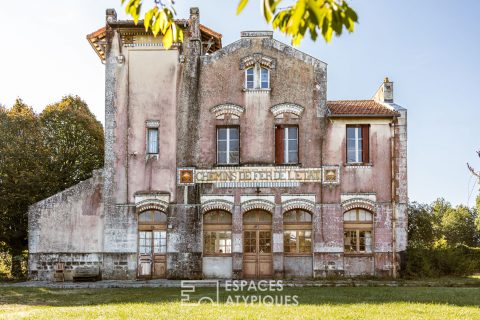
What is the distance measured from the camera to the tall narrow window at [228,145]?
22766mm

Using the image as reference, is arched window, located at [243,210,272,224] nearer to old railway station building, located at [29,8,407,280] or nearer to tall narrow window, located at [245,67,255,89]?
old railway station building, located at [29,8,407,280]

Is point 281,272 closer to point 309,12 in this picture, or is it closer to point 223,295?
point 223,295

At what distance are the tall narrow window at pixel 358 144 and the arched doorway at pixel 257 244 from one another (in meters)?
3.81

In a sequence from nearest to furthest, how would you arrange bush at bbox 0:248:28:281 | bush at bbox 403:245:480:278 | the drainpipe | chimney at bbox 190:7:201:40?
bush at bbox 403:245:480:278
the drainpipe
chimney at bbox 190:7:201:40
bush at bbox 0:248:28:281

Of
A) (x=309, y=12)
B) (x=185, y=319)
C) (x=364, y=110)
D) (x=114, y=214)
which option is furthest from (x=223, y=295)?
(x=309, y=12)

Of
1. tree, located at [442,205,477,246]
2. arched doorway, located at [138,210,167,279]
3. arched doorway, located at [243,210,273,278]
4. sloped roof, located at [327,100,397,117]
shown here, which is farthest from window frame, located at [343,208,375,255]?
tree, located at [442,205,477,246]

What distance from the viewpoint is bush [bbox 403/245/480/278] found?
21.6 m

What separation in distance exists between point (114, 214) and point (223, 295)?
8444mm

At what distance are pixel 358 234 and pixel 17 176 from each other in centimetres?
1426

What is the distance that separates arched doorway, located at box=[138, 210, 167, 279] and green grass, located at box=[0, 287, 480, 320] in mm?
3886

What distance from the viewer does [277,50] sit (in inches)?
902

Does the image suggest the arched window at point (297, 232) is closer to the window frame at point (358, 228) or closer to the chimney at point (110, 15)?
the window frame at point (358, 228)

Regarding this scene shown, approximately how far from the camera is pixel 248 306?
1299 cm

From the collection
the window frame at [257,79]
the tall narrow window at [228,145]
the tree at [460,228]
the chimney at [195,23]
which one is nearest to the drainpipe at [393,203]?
the window frame at [257,79]
